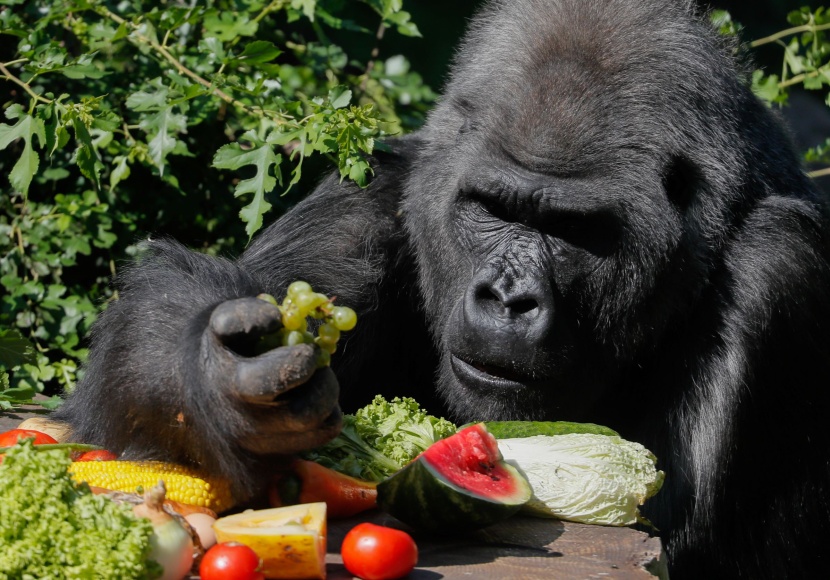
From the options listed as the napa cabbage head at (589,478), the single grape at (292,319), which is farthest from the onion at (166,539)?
the napa cabbage head at (589,478)

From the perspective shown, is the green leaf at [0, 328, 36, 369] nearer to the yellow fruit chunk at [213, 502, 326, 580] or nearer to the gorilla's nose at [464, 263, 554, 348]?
the gorilla's nose at [464, 263, 554, 348]

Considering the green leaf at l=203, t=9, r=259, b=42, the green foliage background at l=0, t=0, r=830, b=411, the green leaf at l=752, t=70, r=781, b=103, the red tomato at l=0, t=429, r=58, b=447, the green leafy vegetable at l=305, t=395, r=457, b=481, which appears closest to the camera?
the green leafy vegetable at l=305, t=395, r=457, b=481

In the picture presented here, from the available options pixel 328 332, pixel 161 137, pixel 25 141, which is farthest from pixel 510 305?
pixel 25 141

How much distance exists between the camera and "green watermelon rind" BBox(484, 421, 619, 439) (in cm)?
462

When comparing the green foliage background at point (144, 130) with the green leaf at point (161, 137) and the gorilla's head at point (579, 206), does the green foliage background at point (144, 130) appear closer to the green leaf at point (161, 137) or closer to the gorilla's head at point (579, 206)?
the green leaf at point (161, 137)

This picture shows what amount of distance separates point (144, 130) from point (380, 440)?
3256 millimetres

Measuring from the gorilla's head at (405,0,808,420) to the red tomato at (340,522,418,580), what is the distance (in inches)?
57.4

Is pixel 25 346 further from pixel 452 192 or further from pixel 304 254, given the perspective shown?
pixel 452 192

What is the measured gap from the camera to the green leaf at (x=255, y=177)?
557 cm

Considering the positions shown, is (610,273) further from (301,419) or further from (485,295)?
(301,419)

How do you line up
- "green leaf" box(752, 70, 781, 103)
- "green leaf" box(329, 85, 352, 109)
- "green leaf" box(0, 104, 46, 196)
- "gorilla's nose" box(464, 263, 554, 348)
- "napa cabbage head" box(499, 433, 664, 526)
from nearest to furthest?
"napa cabbage head" box(499, 433, 664, 526)
"gorilla's nose" box(464, 263, 554, 348)
"green leaf" box(0, 104, 46, 196)
"green leaf" box(329, 85, 352, 109)
"green leaf" box(752, 70, 781, 103)

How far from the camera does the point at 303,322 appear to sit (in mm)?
3635

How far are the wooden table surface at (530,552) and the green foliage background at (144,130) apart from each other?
7.37 feet

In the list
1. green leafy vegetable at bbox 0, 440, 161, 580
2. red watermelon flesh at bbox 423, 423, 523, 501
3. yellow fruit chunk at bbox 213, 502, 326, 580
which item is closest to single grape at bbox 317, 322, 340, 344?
yellow fruit chunk at bbox 213, 502, 326, 580
